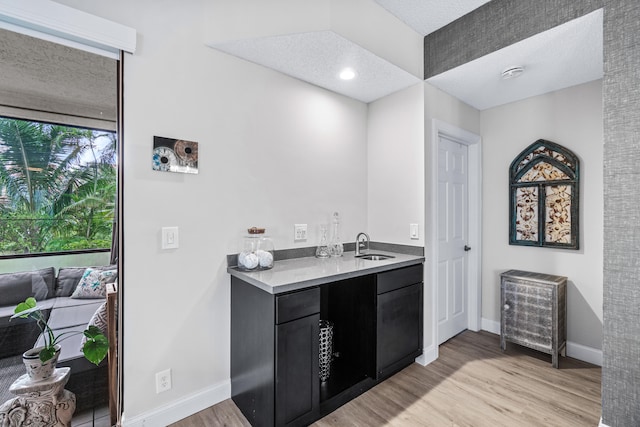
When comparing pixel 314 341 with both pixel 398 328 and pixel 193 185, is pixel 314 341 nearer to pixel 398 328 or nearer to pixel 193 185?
pixel 398 328

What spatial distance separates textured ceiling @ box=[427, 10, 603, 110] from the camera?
1864mm

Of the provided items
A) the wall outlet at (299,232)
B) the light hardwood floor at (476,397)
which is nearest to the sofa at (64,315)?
the light hardwood floor at (476,397)

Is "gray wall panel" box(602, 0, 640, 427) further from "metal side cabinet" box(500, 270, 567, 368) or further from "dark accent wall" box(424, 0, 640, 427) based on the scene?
"metal side cabinet" box(500, 270, 567, 368)

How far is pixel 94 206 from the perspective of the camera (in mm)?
1658

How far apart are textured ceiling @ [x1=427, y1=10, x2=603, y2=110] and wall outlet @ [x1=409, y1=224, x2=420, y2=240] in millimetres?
1235

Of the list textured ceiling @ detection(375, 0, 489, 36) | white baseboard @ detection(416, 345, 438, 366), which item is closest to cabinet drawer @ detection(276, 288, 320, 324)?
white baseboard @ detection(416, 345, 438, 366)

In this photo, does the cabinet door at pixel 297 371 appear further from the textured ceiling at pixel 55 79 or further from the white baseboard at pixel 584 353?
the white baseboard at pixel 584 353

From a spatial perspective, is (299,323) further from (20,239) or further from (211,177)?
(20,239)

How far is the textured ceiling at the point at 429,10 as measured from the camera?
6.98 ft

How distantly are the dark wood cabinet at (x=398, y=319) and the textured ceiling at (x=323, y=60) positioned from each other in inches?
60.6

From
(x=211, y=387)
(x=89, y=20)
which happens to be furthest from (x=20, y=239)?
(x=211, y=387)

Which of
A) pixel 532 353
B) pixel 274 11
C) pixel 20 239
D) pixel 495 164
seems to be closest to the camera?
pixel 20 239

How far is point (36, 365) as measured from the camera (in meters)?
1.43

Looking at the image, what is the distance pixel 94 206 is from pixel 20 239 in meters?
0.33
